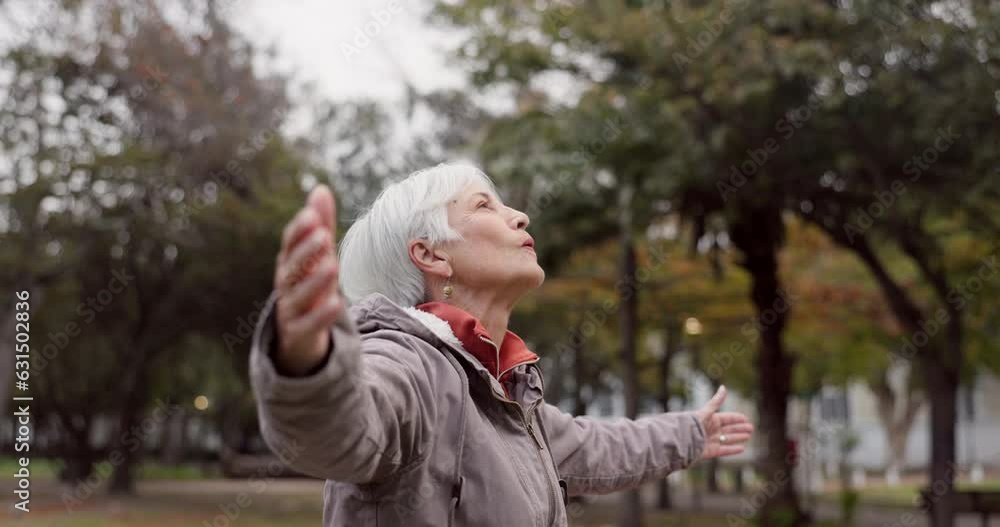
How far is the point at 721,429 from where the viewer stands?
2914 mm

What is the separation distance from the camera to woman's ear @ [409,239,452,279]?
2.21 metres

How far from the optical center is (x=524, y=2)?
10.1m

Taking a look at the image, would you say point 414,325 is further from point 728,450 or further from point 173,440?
point 173,440

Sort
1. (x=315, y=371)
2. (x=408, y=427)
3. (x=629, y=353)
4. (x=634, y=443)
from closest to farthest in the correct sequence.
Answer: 1. (x=315, y=371)
2. (x=408, y=427)
3. (x=634, y=443)
4. (x=629, y=353)

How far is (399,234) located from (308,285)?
0.91 metres

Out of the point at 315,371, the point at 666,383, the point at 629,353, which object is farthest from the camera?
the point at 666,383

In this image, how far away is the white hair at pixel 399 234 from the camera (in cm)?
223

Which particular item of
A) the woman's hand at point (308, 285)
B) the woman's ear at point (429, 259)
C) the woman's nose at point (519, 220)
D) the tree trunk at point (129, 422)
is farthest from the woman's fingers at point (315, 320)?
the tree trunk at point (129, 422)

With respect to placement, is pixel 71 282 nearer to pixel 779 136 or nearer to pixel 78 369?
pixel 78 369

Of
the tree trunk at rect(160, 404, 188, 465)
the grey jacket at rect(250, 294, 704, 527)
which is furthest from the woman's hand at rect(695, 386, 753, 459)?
the tree trunk at rect(160, 404, 188, 465)

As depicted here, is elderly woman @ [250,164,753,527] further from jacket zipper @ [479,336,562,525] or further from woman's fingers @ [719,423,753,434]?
woman's fingers @ [719,423,753,434]

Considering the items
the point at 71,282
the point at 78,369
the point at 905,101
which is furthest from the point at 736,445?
the point at 78,369

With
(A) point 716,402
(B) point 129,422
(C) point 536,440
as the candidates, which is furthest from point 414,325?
(B) point 129,422

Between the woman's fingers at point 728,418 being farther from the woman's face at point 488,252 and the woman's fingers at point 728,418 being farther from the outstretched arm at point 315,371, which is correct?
the outstretched arm at point 315,371
